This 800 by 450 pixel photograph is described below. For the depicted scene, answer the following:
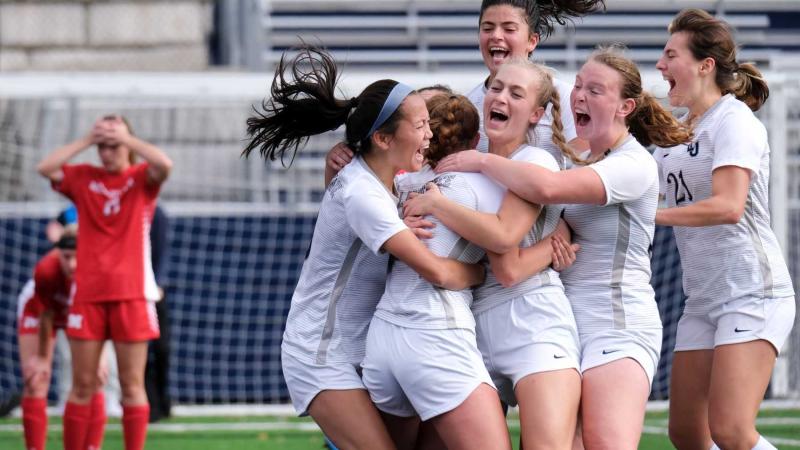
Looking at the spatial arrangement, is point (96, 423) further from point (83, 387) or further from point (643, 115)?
point (643, 115)

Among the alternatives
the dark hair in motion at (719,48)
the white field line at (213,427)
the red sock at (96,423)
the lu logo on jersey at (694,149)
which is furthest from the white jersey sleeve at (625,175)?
the white field line at (213,427)

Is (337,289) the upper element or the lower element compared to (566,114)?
lower

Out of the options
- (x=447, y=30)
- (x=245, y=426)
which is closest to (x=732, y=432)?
(x=245, y=426)

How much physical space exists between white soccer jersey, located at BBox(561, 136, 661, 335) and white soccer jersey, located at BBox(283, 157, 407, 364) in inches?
23.5

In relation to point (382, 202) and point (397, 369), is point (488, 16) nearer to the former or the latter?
point (382, 202)

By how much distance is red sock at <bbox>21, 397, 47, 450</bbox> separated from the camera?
7.27m

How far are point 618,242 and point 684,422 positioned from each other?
1.13 meters

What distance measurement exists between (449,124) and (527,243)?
0.47 m

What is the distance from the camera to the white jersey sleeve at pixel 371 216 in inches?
148

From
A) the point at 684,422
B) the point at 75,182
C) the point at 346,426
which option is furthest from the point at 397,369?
the point at 75,182

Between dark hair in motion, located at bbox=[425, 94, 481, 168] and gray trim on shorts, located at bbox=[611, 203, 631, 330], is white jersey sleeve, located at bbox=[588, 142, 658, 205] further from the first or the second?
dark hair in motion, located at bbox=[425, 94, 481, 168]

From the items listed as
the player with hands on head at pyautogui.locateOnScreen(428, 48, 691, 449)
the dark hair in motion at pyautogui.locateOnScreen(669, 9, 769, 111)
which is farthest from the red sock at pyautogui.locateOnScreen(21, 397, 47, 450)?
the dark hair in motion at pyautogui.locateOnScreen(669, 9, 769, 111)

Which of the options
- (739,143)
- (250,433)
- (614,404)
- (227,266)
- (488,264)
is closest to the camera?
(614,404)

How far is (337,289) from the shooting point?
158 inches
